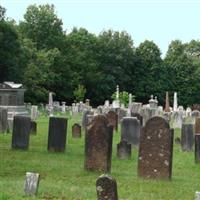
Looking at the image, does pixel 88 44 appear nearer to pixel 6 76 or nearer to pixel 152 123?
pixel 6 76

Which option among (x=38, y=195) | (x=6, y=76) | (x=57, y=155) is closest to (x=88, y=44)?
(x=6, y=76)

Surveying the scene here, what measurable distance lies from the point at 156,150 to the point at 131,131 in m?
9.12

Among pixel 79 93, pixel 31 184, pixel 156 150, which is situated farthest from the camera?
pixel 79 93

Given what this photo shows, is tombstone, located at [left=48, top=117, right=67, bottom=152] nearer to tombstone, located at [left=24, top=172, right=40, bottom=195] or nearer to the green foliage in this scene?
tombstone, located at [left=24, top=172, right=40, bottom=195]

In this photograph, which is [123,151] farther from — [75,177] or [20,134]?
[75,177]

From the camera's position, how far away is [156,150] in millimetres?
14602

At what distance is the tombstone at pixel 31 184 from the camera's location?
37.3ft

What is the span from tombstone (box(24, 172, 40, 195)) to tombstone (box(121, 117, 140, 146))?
1216 cm

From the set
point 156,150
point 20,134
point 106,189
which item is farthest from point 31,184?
point 20,134

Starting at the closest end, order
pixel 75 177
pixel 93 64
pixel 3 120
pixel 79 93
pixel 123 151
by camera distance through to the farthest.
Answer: pixel 75 177
pixel 123 151
pixel 3 120
pixel 79 93
pixel 93 64

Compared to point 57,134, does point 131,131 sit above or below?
above

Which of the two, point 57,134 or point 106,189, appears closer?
point 106,189

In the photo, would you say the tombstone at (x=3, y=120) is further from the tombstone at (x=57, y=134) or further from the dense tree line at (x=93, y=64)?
the dense tree line at (x=93, y=64)

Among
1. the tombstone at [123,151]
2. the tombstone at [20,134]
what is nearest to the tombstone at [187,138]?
the tombstone at [123,151]
